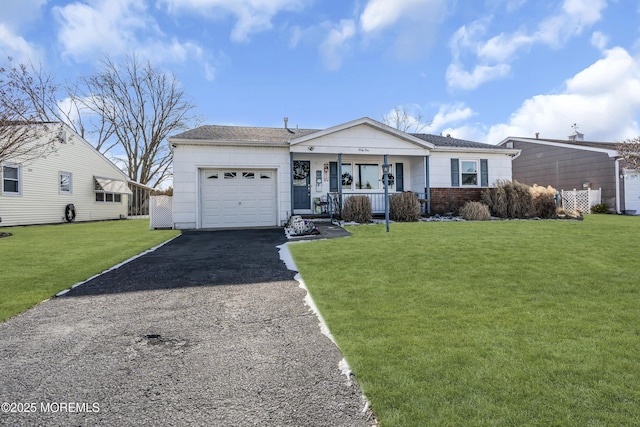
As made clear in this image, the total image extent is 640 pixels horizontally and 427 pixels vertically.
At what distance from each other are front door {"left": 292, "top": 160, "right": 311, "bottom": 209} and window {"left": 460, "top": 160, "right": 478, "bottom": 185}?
7.14 metres

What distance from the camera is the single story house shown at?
17.6 m

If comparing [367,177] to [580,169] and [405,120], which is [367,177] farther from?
[405,120]

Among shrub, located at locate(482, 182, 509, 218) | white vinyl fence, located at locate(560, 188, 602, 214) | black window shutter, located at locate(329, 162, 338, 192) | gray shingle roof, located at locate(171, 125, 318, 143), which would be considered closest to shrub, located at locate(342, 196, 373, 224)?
black window shutter, located at locate(329, 162, 338, 192)

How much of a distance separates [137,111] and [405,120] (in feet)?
81.1

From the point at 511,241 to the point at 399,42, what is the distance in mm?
11254

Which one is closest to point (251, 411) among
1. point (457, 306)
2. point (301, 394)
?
point (301, 394)

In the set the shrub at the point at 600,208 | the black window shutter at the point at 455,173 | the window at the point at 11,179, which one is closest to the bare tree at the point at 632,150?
the black window shutter at the point at 455,173

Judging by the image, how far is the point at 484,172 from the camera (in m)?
15.6

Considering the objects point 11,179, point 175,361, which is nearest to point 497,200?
point 175,361

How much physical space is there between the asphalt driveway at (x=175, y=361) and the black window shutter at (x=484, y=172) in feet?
45.2

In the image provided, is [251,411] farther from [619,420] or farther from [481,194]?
[481,194]

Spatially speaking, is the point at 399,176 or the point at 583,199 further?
the point at 583,199

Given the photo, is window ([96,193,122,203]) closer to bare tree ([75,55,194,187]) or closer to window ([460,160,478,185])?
bare tree ([75,55,194,187])

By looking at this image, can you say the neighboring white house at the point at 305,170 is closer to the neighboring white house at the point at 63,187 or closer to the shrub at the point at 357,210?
the shrub at the point at 357,210
